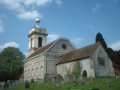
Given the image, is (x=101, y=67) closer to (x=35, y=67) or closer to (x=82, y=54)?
(x=82, y=54)

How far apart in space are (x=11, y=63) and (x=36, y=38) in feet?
41.8

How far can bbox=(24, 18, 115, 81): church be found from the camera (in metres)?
41.1

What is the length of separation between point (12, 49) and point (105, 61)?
37.9 metres

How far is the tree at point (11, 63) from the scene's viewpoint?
6619 cm

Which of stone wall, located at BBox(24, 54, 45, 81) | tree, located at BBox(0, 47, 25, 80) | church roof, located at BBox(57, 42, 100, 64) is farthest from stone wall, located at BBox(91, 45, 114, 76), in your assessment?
tree, located at BBox(0, 47, 25, 80)

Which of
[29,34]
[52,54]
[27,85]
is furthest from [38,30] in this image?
[27,85]

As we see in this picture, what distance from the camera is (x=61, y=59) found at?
164ft

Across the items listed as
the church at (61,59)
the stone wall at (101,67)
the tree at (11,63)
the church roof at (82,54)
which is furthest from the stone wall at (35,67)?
the stone wall at (101,67)

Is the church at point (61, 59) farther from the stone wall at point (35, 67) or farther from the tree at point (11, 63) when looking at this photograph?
the tree at point (11, 63)

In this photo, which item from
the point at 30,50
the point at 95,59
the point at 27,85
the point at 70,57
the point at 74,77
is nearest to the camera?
the point at 27,85

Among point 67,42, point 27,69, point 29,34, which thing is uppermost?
point 29,34

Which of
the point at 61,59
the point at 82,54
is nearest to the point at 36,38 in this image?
the point at 61,59

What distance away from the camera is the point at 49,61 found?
165ft

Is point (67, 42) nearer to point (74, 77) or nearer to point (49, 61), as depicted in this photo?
point (49, 61)
